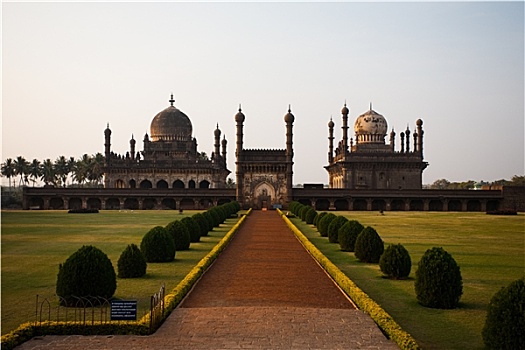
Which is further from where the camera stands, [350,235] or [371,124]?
[371,124]

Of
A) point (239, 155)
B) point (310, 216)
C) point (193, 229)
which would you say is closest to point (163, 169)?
point (239, 155)

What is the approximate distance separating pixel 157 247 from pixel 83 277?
19.3ft

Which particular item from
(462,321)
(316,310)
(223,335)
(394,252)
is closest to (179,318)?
(223,335)

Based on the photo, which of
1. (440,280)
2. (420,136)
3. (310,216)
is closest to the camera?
(440,280)

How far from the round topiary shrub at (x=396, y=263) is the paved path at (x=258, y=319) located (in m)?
1.33

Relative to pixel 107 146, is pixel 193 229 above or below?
below

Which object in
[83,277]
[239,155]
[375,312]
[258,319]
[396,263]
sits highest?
[239,155]

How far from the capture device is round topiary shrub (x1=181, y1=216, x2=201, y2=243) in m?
20.6

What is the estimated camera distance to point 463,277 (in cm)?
1329

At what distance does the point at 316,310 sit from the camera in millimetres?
9875

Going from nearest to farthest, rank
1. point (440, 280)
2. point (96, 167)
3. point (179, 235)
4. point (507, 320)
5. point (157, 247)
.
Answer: point (507, 320) < point (440, 280) < point (157, 247) < point (179, 235) < point (96, 167)

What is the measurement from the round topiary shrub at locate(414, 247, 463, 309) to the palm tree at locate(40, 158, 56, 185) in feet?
243

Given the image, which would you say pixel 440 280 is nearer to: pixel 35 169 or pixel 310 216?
pixel 310 216

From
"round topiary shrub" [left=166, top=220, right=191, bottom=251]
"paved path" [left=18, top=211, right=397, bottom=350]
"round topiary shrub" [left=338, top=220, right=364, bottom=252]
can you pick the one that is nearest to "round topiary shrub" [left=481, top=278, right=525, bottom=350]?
"paved path" [left=18, top=211, right=397, bottom=350]
